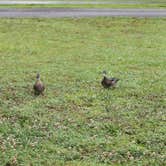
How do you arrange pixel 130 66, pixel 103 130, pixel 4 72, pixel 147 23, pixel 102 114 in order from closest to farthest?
pixel 103 130
pixel 102 114
pixel 4 72
pixel 130 66
pixel 147 23

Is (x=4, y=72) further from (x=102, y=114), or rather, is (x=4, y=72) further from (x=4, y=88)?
(x=102, y=114)

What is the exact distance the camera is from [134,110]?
1303 centimetres

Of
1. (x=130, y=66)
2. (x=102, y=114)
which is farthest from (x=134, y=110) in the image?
(x=130, y=66)

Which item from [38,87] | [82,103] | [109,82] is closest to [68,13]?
[109,82]

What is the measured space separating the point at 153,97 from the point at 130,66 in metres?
4.68

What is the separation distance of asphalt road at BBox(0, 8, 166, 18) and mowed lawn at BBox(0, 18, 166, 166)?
11225mm

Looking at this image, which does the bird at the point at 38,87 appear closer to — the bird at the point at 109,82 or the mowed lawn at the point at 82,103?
the mowed lawn at the point at 82,103

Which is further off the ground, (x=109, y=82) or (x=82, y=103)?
(x=109, y=82)

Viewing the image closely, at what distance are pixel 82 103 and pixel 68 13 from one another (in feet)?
85.5

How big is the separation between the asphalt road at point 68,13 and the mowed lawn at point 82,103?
1122 centimetres

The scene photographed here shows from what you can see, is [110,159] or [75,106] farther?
[75,106]

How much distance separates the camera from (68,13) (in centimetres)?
3897

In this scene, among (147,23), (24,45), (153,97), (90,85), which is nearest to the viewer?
(153,97)

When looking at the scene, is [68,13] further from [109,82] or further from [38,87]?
[38,87]
